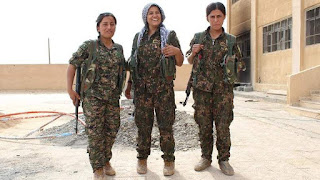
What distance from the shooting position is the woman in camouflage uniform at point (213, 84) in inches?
122

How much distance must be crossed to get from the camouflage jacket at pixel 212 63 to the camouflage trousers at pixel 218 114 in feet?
0.30

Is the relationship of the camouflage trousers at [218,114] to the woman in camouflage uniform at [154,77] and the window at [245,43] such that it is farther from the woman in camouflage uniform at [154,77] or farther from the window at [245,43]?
the window at [245,43]

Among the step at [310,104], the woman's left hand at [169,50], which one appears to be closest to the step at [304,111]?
the step at [310,104]

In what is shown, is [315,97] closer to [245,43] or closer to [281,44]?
[281,44]

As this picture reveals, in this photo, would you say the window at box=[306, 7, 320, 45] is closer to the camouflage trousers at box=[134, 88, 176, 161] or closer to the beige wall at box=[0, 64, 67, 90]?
the camouflage trousers at box=[134, 88, 176, 161]

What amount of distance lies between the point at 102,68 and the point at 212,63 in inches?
48.3

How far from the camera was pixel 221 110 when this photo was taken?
3117 millimetres

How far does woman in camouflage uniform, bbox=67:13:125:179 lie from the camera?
2.91 m

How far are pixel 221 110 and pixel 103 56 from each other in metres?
1.44

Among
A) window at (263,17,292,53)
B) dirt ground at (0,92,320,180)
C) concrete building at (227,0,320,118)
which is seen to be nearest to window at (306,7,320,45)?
concrete building at (227,0,320,118)

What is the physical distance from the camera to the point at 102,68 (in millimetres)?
2955

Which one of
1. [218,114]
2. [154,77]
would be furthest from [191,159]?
[154,77]

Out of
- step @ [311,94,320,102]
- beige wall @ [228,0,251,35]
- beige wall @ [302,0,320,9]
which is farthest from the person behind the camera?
beige wall @ [228,0,251,35]

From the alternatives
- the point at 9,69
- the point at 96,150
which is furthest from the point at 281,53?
the point at 9,69
